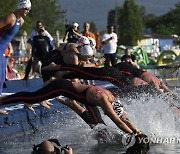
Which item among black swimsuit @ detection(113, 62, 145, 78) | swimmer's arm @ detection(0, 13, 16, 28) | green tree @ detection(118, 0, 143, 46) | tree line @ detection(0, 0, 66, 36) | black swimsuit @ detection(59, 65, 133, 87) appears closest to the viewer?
swimmer's arm @ detection(0, 13, 16, 28)

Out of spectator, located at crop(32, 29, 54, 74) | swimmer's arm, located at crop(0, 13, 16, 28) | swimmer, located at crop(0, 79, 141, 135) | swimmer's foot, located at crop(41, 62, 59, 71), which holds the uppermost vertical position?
swimmer's arm, located at crop(0, 13, 16, 28)

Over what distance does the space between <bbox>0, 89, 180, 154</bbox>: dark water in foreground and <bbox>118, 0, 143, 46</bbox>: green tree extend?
78.1 meters

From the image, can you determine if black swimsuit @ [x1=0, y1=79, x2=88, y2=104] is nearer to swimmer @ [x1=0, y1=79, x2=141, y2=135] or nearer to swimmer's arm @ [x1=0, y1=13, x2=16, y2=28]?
swimmer @ [x1=0, y1=79, x2=141, y2=135]

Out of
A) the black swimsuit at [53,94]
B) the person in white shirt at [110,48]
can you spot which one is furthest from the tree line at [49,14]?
the black swimsuit at [53,94]

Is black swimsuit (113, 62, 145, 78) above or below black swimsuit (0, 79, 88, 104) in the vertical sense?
above

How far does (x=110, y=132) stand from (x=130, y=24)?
81368 millimetres

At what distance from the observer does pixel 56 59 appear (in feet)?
31.2

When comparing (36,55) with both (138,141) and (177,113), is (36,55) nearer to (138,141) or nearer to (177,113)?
(177,113)

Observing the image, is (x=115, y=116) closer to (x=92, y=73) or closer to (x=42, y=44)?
(x=92, y=73)

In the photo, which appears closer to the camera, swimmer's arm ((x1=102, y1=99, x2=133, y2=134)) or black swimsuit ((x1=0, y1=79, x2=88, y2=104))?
swimmer's arm ((x1=102, y1=99, x2=133, y2=134))

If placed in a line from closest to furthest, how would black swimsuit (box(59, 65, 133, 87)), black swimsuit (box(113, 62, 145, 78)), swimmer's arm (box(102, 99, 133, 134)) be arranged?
swimmer's arm (box(102, 99, 133, 134)) < black swimsuit (box(59, 65, 133, 87)) < black swimsuit (box(113, 62, 145, 78))

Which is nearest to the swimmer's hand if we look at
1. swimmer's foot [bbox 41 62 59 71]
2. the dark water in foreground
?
the dark water in foreground

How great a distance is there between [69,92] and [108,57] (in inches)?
376

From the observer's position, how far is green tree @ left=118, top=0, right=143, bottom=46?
87.7 metres
